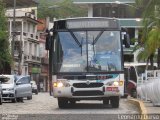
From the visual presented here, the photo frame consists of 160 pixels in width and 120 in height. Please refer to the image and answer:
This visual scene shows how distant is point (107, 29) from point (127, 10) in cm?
6081

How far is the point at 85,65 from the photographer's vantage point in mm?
22672

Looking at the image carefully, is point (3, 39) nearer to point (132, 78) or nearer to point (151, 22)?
point (132, 78)

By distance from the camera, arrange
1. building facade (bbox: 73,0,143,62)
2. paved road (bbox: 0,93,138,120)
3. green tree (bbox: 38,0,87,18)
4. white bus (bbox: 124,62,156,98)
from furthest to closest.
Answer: green tree (bbox: 38,0,87,18) → building facade (bbox: 73,0,143,62) → white bus (bbox: 124,62,156,98) → paved road (bbox: 0,93,138,120)

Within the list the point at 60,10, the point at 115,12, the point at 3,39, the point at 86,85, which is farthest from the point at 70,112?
the point at 60,10

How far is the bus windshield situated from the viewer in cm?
2267

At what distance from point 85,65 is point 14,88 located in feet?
40.0

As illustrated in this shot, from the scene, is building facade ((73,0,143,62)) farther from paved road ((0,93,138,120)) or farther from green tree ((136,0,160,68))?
paved road ((0,93,138,120))

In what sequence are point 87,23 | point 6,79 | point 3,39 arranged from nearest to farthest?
1. point 87,23
2. point 6,79
3. point 3,39

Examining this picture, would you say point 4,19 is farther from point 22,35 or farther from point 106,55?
point 22,35

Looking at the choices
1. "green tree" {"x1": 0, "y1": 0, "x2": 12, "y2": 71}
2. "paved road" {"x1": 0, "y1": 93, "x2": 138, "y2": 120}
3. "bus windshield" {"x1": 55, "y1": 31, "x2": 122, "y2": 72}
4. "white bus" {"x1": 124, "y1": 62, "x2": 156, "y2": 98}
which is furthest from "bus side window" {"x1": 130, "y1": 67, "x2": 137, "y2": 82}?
"bus windshield" {"x1": 55, "y1": 31, "x2": 122, "y2": 72}

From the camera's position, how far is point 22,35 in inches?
3095

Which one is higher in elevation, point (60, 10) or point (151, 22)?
point (60, 10)

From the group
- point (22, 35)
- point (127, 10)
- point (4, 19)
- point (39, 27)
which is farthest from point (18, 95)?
point (39, 27)

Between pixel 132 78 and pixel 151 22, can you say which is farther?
pixel 132 78
